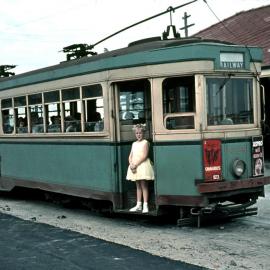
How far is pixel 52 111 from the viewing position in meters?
10.7

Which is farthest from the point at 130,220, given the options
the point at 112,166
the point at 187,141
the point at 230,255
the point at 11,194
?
the point at 11,194

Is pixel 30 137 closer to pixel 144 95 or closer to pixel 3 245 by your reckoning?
pixel 144 95

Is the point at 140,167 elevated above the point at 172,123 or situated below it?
below

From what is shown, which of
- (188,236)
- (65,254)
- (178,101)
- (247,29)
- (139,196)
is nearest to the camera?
(65,254)

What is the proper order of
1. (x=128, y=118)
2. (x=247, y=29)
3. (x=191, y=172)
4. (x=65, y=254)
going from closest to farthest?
1. (x=65, y=254)
2. (x=191, y=172)
3. (x=128, y=118)
4. (x=247, y=29)

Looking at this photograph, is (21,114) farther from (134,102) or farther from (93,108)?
(134,102)

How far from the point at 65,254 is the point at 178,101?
282 cm

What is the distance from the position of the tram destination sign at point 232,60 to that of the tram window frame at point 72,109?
8.53 ft

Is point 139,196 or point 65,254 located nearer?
point 65,254

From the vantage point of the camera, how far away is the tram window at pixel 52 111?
34.6 ft

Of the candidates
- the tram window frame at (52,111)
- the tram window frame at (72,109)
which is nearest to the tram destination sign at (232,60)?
the tram window frame at (72,109)

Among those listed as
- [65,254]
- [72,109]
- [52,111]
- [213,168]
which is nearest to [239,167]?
[213,168]

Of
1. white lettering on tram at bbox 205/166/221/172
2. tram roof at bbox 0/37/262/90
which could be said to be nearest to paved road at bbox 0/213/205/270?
white lettering on tram at bbox 205/166/221/172

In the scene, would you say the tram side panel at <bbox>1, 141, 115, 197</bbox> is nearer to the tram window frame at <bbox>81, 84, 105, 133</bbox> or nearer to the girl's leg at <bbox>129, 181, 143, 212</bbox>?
the tram window frame at <bbox>81, 84, 105, 133</bbox>
